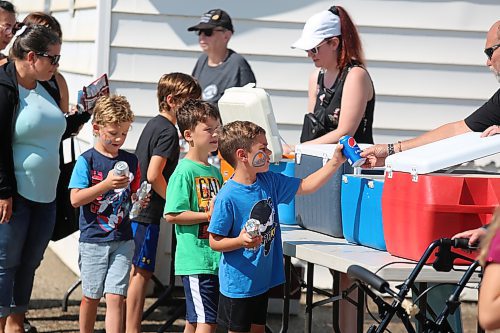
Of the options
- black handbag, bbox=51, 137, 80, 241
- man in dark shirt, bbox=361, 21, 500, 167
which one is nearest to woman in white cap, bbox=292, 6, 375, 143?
man in dark shirt, bbox=361, 21, 500, 167

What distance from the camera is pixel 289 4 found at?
313 inches

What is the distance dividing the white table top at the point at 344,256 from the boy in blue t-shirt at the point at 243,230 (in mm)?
165

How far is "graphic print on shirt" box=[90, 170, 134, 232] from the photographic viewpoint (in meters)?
5.81

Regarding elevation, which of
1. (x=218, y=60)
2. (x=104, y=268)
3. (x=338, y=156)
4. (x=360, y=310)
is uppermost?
(x=218, y=60)

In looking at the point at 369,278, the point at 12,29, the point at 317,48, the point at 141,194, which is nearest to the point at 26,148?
the point at 141,194

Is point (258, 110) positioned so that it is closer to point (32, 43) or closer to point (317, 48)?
point (317, 48)

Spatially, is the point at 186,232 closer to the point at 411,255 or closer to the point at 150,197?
the point at 150,197

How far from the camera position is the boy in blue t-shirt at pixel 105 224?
5789 mm

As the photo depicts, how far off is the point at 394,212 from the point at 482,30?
3.72 meters

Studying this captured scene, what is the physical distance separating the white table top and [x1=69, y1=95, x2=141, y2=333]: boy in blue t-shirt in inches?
36.2

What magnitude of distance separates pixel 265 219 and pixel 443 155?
2.94 feet

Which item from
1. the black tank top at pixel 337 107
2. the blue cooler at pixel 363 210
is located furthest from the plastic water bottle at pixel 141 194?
the blue cooler at pixel 363 210

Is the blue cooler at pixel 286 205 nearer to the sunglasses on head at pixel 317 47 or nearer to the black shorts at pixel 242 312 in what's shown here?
the sunglasses on head at pixel 317 47

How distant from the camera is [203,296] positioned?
17.5 ft
